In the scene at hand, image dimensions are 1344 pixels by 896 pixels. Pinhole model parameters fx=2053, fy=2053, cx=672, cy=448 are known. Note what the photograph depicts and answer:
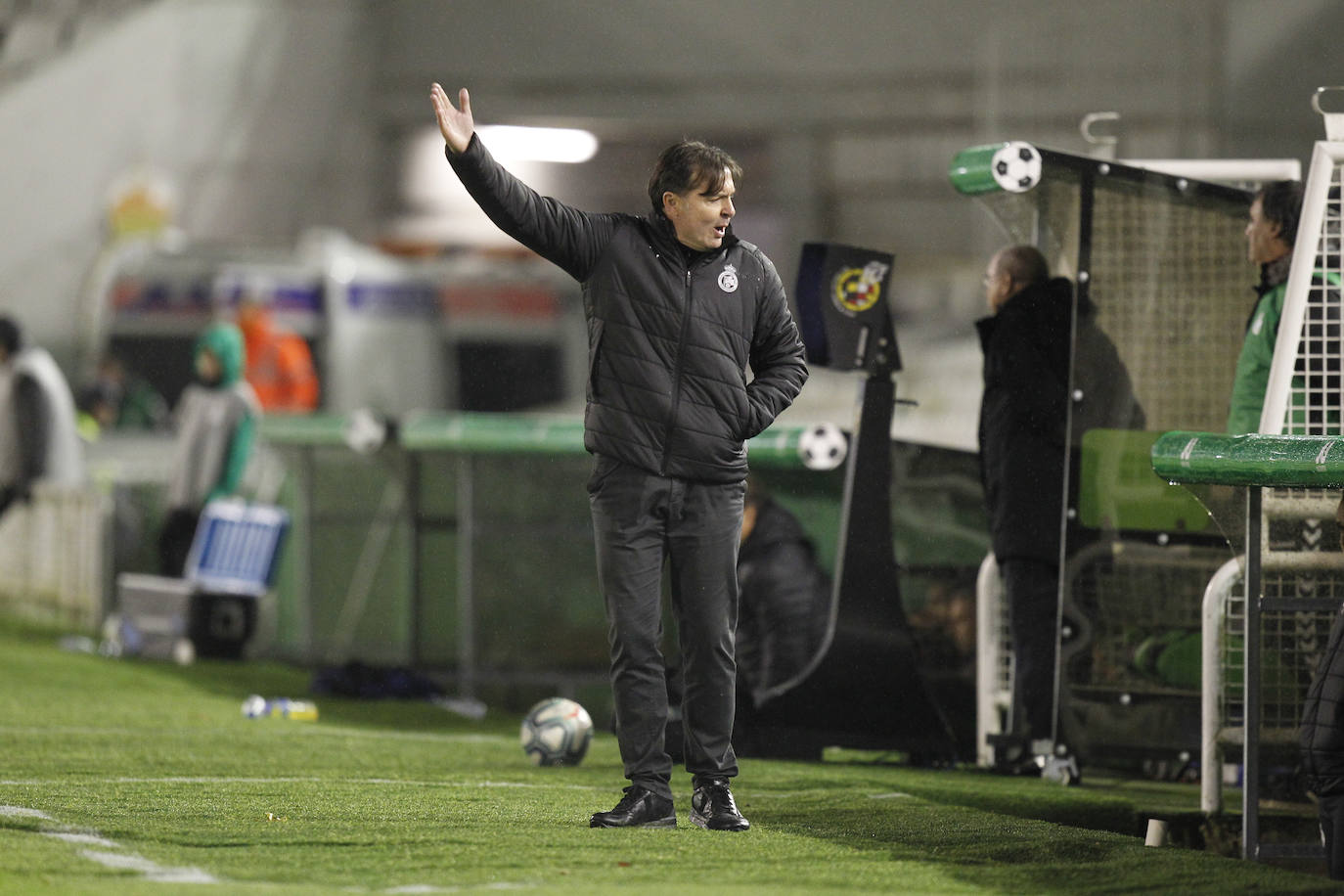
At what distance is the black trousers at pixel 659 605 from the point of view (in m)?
5.57

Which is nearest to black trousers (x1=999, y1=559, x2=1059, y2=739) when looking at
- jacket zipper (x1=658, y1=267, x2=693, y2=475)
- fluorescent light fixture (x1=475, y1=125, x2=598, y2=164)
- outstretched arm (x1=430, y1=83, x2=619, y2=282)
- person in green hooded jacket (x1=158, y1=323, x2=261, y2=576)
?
jacket zipper (x1=658, y1=267, x2=693, y2=475)

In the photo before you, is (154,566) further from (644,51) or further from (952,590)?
(644,51)

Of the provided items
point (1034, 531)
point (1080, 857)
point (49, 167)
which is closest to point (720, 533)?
point (1080, 857)

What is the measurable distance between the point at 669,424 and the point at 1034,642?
2.77 meters

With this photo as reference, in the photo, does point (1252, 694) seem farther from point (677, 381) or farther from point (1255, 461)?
point (677, 381)

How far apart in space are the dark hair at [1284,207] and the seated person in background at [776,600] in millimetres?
2451

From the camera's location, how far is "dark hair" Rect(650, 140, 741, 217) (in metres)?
5.49

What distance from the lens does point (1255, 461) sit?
5941 mm

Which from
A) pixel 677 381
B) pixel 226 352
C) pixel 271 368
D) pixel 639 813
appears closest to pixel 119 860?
pixel 639 813

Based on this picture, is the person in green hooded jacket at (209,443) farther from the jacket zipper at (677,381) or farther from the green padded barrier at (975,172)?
the jacket zipper at (677,381)

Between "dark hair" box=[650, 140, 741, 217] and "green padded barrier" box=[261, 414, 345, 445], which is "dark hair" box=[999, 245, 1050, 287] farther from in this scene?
"green padded barrier" box=[261, 414, 345, 445]

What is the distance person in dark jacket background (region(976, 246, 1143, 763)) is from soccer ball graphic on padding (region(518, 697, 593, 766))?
5.46 ft

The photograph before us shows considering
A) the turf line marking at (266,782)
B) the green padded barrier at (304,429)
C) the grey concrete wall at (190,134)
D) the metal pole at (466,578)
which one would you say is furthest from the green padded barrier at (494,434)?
the grey concrete wall at (190,134)

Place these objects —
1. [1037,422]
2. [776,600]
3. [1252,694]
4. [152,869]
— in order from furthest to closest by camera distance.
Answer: [776,600] → [1037,422] → [1252,694] → [152,869]
